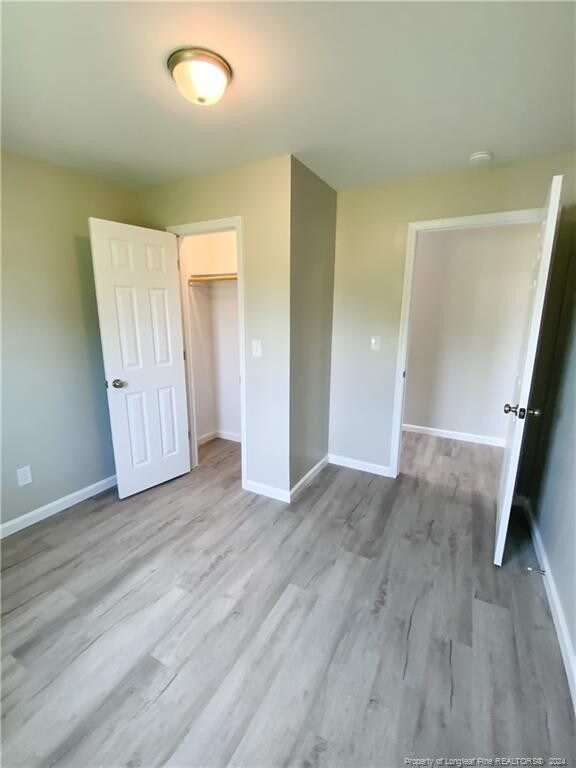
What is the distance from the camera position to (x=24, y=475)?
231cm

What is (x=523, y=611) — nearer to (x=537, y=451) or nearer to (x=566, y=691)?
(x=566, y=691)

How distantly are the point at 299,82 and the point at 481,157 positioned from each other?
1323 mm

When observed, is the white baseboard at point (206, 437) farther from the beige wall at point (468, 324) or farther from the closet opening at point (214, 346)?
the beige wall at point (468, 324)

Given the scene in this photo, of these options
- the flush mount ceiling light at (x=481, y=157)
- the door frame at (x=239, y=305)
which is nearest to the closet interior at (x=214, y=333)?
the door frame at (x=239, y=305)

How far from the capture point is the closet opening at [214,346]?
3.45 meters

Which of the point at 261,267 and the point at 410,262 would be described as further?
the point at 410,262

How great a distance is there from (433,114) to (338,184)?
42.7 inches

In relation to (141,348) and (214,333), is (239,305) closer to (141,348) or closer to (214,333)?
(141,348)

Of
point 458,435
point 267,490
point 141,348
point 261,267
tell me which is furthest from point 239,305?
point 458,435

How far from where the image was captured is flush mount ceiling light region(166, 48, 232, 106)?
130cm

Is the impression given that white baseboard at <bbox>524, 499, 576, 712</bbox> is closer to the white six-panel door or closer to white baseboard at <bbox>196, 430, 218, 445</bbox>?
the white six-panel door

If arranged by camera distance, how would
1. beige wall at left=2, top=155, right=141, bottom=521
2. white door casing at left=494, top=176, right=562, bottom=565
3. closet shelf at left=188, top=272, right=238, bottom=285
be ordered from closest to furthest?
white door casing at left=494, top=176, right=562, bottom=565 → beige wall at left=2, top=155, right=141, bottom=521 → closet shelf at left=188, top=272, right=238, bottom=285

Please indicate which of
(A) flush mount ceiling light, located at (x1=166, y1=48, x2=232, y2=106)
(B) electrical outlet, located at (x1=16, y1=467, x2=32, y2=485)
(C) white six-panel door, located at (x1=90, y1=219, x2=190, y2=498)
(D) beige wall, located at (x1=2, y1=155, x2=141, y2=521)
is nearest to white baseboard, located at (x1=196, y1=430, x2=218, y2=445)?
(C) white six-panel door, located at (x1=90, y1=219, x2=190, y2=498)

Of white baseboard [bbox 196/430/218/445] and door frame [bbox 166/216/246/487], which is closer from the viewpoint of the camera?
door frame [bbox 166/216/246/487]
